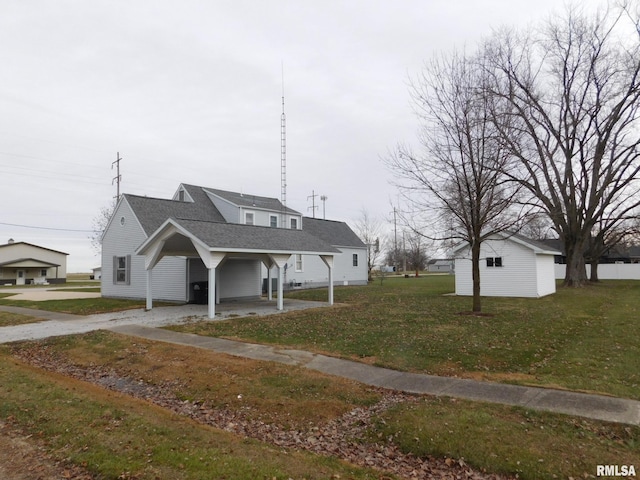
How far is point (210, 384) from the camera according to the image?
6.96 m

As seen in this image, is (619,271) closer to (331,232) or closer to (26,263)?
(331,232)

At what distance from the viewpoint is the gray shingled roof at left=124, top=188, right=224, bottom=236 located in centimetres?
2102

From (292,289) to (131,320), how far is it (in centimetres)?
1553

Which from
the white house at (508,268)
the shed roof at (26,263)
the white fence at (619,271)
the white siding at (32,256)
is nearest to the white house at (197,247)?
the white house at (508,268)

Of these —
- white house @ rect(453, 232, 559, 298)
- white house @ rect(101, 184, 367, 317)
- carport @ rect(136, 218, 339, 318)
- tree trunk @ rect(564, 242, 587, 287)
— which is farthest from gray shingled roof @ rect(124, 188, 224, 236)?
tree trunk @ rect(564, 242, 587, 287)

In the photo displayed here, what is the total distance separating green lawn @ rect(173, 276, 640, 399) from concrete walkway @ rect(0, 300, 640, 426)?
0.45 metres

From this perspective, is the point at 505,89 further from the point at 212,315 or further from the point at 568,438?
the point at 568,438

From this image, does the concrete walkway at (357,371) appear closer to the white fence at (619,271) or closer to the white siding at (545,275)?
the white siding at (545,275)

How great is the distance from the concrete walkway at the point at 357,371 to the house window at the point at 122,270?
645cm

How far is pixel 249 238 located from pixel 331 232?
1886cm

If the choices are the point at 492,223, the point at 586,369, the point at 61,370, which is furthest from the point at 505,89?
the point at 61,370

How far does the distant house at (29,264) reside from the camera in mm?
50312

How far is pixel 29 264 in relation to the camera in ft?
168

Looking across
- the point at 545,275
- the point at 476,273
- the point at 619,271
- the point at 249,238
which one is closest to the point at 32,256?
the point at 249,238
